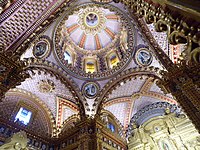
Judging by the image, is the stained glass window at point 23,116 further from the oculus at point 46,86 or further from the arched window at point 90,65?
the arched window at point 90,65

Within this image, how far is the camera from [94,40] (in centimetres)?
1363

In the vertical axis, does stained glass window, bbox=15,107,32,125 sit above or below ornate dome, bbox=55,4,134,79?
below

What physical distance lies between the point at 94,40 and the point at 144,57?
15.5 ft

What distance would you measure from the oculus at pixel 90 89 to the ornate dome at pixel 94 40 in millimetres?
463

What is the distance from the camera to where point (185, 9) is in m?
1.79

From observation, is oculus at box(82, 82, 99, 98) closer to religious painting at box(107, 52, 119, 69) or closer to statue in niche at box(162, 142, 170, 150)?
religious painting at box(107, 52, 119, 69)

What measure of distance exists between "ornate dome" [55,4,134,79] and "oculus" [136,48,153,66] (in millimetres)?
1406

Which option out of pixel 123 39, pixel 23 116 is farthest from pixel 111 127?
pixel 123 39

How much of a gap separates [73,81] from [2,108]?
3.64 meters

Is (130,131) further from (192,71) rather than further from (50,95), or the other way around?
(192,71)

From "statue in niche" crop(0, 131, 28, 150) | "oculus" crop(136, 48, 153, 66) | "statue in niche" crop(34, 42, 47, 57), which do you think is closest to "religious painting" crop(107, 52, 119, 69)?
"oculus" crop(136, 48, 153, 66)

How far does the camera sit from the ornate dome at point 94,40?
1188cm

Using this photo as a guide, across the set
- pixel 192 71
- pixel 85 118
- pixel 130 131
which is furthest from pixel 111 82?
pixel 192 71

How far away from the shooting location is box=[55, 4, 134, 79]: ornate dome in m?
11.9
